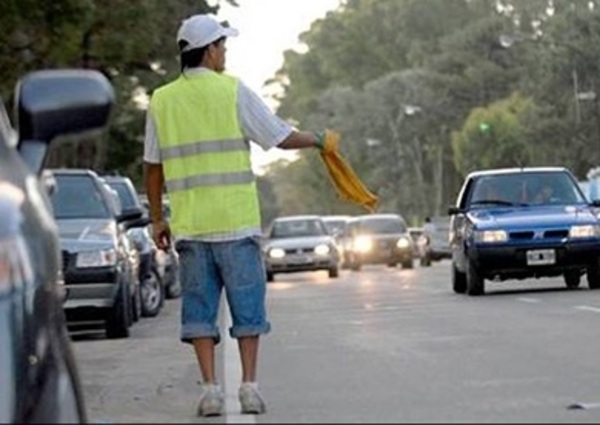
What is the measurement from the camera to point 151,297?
25828 millimetres

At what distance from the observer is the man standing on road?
10422mm

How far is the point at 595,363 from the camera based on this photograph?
13914mm

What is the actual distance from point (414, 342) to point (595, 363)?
Answer: 120 inches

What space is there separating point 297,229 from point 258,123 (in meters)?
36.8

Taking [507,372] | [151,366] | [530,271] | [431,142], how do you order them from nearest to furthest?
[507,372], [151,366], [530,271], [431,142]

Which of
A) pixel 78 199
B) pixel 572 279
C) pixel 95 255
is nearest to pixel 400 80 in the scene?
pixel 572 279

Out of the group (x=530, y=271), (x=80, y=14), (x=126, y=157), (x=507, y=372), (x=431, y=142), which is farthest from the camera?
(x=431, y=142)

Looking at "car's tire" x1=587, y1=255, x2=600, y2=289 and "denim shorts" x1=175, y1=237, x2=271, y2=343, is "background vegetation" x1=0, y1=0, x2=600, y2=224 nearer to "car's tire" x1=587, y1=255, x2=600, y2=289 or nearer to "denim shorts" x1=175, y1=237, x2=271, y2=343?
"car's tire" x1=587, y1=255, x2=600, y2=289

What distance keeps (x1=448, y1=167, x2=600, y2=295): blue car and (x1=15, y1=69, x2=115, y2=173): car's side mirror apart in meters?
19.1

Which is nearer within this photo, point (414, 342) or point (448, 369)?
point (448, 369)

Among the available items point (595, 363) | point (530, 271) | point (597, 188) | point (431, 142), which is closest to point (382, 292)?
point (530, 271)

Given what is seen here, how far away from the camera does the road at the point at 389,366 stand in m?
10.7

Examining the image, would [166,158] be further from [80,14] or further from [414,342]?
[80,14]

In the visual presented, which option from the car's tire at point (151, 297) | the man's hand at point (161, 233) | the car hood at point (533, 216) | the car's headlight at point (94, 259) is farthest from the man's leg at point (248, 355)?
the car hood at point (533, 216)
